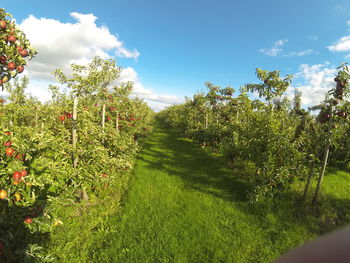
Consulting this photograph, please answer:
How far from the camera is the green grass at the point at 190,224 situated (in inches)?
158

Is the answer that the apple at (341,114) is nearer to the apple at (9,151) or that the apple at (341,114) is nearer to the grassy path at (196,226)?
the grassy path at (196,226)

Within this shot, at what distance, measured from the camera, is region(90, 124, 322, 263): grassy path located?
4.03 metres

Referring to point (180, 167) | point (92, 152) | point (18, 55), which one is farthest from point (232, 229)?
point (18, 55)

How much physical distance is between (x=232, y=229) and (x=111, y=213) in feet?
11.5

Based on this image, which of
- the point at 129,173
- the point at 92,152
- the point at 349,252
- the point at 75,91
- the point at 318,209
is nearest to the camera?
the point at 349,252

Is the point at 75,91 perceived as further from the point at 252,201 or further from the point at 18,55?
the point at 252,201

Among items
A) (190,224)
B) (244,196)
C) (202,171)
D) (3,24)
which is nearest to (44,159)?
(3,24)

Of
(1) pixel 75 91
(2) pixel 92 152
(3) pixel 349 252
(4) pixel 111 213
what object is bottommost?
(4) pixel 111 213

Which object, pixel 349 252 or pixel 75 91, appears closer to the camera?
pixel 349 252

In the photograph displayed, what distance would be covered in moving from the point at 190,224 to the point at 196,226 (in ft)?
0.60

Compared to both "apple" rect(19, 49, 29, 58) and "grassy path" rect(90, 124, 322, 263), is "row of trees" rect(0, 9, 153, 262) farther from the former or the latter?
"grassy path" rect(90, 124, 322, 263)

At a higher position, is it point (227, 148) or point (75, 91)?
point (75, 91)

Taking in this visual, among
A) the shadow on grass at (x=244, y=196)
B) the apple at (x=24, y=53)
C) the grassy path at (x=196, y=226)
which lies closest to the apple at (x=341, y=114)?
the shadow on grass at (x=244, y=196)

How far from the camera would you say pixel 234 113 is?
12273mm
